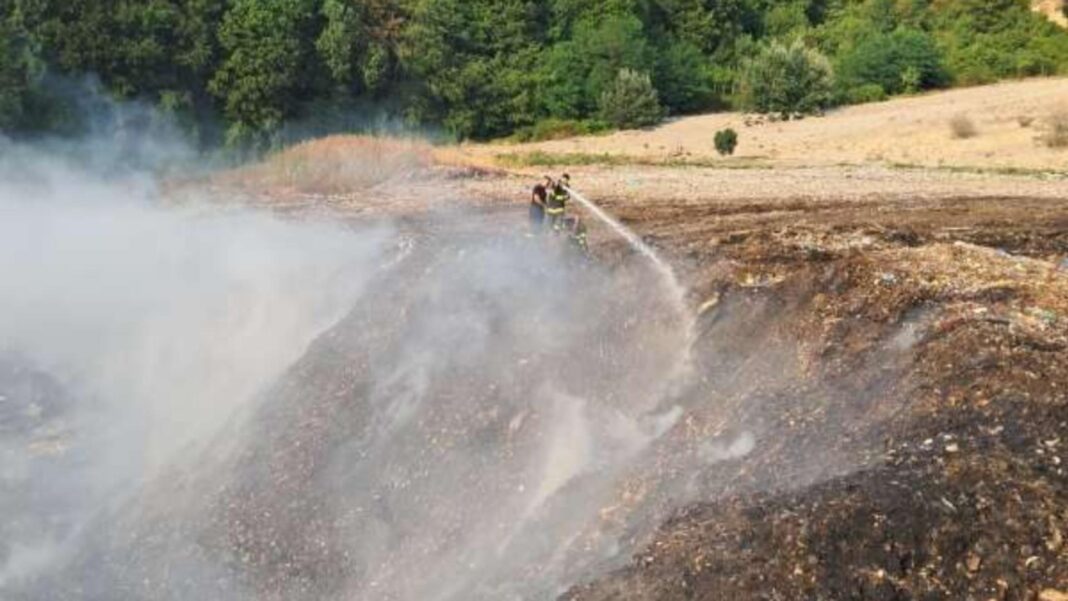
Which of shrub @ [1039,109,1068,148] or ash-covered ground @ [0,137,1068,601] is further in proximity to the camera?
shrub @ [1039,109,1068,148]

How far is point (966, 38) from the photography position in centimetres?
5109

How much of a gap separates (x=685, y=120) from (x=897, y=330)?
37.0 meters

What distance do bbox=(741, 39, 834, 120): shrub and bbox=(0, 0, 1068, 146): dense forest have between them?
0.08 meters

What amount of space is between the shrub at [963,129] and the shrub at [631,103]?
16416 millimetres

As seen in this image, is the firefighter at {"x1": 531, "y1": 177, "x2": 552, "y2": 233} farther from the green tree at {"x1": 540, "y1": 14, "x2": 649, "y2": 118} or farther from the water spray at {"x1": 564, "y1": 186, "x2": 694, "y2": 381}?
the green tree at {"x1": 540, "y1": 14, "x2": 649, "y2": 118}

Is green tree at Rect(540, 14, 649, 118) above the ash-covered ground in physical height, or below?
above

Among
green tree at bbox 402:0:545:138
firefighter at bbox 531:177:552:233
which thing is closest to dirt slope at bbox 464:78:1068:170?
green tree at bbox 402:0:545:138

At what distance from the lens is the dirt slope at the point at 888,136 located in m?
28.5

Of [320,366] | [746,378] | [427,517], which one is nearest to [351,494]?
[427,517]

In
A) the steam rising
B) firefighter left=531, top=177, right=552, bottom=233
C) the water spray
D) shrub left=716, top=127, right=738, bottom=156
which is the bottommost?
the steam rising

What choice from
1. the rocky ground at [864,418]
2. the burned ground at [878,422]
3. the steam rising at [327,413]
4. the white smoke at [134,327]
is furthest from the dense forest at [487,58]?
the burned ground at [878,422]

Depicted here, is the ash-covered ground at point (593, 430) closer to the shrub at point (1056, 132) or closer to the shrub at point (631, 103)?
the shrub at point (1056, 132)

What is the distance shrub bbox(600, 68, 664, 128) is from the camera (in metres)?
46.3

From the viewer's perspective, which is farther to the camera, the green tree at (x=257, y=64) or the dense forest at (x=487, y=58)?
the green tree at (x=257, y=64)
